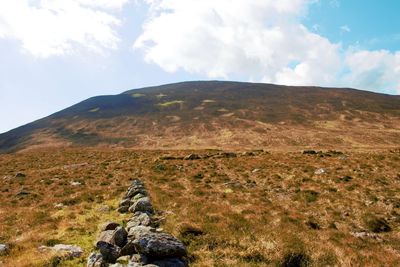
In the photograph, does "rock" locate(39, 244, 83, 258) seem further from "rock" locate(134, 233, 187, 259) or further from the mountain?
the mountain

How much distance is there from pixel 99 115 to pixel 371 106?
97801 mm

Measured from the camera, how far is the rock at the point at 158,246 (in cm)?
1095

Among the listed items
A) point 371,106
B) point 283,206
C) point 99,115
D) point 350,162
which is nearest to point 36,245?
point 283,206

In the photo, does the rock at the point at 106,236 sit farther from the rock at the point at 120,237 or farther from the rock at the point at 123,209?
the rock at the point at 123,209

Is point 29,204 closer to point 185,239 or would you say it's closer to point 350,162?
point 185,239

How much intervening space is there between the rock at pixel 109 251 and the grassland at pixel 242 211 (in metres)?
1.02

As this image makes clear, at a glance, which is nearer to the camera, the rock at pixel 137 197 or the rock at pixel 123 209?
the rock at pixel 123 209

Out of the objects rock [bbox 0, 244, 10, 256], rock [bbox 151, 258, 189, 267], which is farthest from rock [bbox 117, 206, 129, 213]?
rock [bbox 151, 258, 189, 267]

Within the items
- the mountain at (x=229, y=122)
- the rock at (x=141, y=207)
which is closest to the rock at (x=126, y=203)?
the rock at (x=141, y=207)

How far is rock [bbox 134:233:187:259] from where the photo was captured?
10945mm

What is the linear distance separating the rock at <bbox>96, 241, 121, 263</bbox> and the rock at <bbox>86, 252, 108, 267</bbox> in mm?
205

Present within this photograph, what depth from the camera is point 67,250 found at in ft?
41.5

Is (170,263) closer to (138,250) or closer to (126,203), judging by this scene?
(138,250)

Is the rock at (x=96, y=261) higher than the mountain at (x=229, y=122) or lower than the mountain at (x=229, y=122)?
Answer: lower
